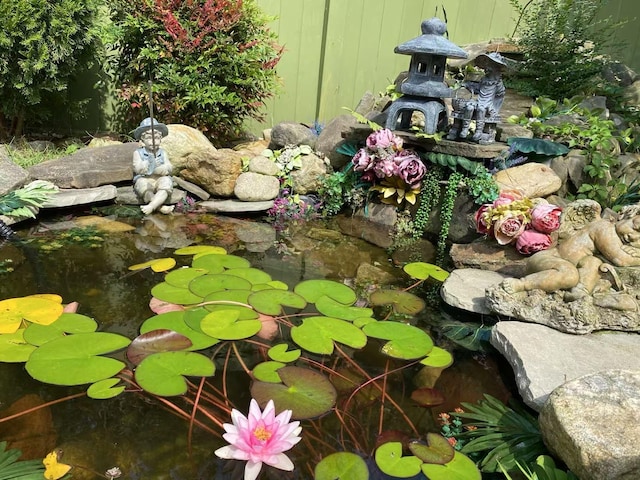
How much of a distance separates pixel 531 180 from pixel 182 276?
294 centimetres

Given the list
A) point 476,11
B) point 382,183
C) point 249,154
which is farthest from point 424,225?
point 476,11

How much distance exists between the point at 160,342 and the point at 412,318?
149 cm

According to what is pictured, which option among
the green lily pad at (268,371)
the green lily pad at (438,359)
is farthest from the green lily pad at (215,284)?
the green lily pad at (438,359)

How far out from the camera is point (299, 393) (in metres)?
2.22

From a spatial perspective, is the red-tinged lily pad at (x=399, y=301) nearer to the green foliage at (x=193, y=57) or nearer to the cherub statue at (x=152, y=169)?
the cherub statue at (x=152, y=169)

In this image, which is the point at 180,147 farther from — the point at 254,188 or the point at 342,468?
the point at 342,468

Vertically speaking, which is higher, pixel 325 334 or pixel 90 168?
pixel 90 168

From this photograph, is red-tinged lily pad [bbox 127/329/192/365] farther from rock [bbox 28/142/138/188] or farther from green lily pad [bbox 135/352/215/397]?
rock [bbox 28/142/138/188]

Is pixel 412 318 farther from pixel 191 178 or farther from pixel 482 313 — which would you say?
pixel 191 178

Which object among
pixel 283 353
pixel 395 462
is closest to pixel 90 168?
pixel 283 353

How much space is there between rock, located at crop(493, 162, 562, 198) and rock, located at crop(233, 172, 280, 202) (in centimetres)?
207

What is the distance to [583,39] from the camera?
18.6ft

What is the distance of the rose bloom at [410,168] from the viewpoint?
14.0 feet

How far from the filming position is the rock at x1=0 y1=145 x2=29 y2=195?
3853 mm
